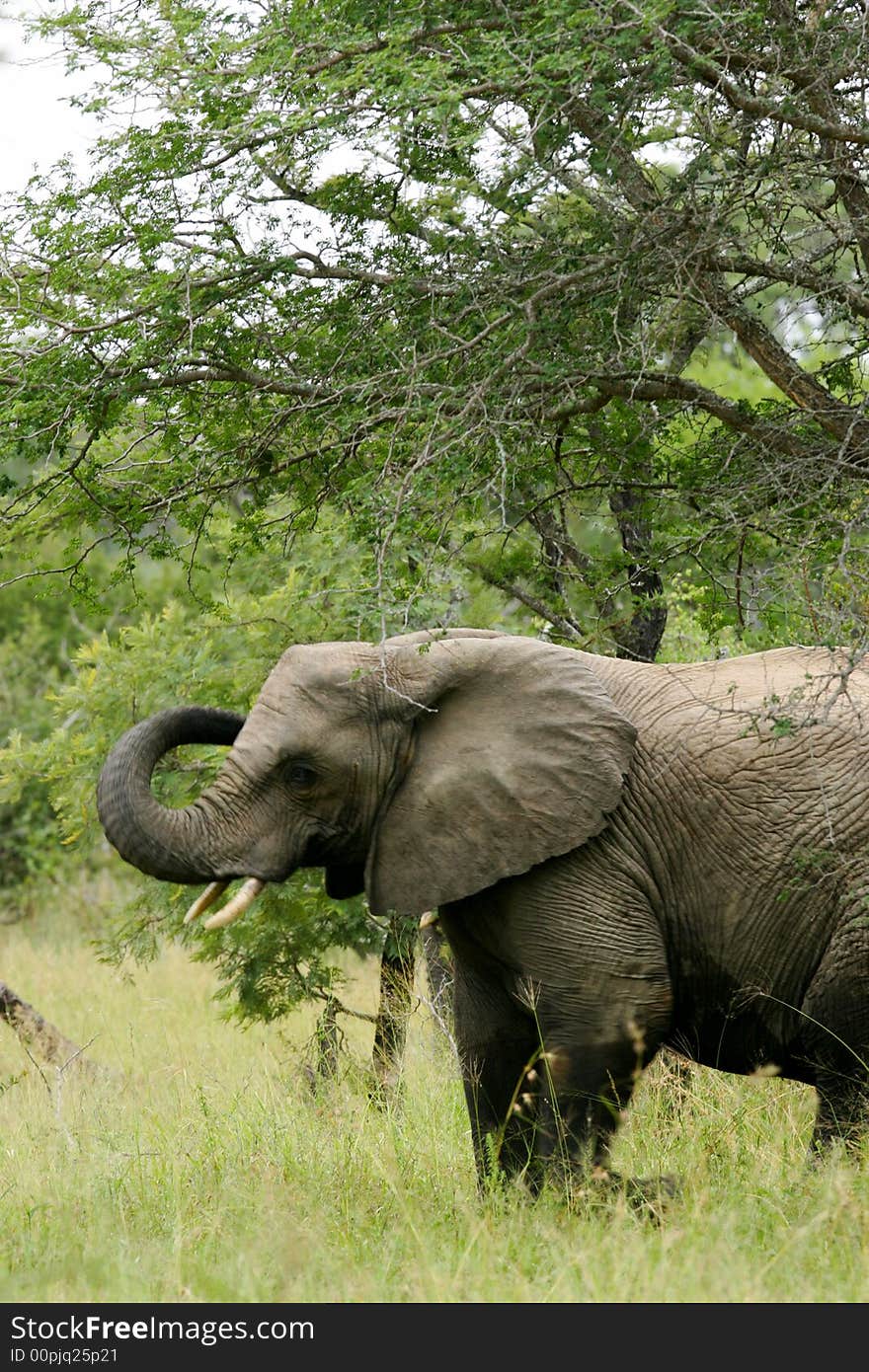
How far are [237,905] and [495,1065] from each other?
1358 millimetres

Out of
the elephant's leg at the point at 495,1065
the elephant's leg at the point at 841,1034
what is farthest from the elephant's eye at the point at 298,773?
the elephant's leg at the point at 841,1034

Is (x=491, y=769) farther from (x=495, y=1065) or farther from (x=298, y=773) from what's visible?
(x=495, y=1065)

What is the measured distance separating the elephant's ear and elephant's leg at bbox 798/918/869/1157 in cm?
92

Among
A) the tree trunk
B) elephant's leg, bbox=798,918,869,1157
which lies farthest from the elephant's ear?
the tree trunk

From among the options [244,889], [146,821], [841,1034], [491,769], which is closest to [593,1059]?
[841,1034]

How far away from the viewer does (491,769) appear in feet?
20.1

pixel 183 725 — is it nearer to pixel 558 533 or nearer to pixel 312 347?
pixel 312 347

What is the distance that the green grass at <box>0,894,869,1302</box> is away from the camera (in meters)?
5.02

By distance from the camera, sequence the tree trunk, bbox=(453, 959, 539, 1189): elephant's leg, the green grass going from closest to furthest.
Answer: the green grass
bbox=(453, 959, 539, 1189): elephant's leg
the tree trunk

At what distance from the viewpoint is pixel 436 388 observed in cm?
708

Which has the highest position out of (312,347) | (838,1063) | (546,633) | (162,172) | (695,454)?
(162,172)

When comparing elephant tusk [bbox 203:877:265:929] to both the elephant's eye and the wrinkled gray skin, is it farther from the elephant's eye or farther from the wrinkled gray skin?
the elephant's eye

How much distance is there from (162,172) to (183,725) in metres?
2.69
